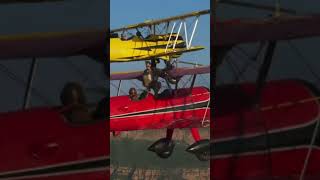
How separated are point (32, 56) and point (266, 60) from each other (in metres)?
0.74

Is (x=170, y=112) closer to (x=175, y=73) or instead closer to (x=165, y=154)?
(x=175, y=73)

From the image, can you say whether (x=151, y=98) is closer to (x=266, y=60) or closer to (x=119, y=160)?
(x=119, y=160)

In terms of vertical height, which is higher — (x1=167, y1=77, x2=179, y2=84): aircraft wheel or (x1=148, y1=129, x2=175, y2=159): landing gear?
(x1=167, y1=77, x2=179, y2=84): aircraft wheel

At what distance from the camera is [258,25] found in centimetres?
174

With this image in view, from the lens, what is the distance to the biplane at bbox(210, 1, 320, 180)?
Answer: 1740 mm

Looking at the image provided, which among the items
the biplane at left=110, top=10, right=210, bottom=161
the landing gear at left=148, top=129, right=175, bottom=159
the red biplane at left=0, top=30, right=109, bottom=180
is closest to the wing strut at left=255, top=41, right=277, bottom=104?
the red biplane at left=0, top=30, right=109, bottom=180

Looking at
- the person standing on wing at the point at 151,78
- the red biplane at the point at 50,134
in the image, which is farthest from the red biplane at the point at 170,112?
the red biplane at the point at 50,134

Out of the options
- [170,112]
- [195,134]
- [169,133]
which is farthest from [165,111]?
[195,134]

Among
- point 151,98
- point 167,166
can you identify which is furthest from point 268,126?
point 151,98

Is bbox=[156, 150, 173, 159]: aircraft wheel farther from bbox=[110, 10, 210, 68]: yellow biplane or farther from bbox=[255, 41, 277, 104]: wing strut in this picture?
bbox=[255, 41, 277, 104]: wing strut

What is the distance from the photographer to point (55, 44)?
5.42 ft

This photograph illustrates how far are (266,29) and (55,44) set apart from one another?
671 millimetres

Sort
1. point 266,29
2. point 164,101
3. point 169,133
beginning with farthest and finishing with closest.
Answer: point 169,133 < point 164,101 < point 266,29

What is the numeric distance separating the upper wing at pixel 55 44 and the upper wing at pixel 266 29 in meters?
0.38
